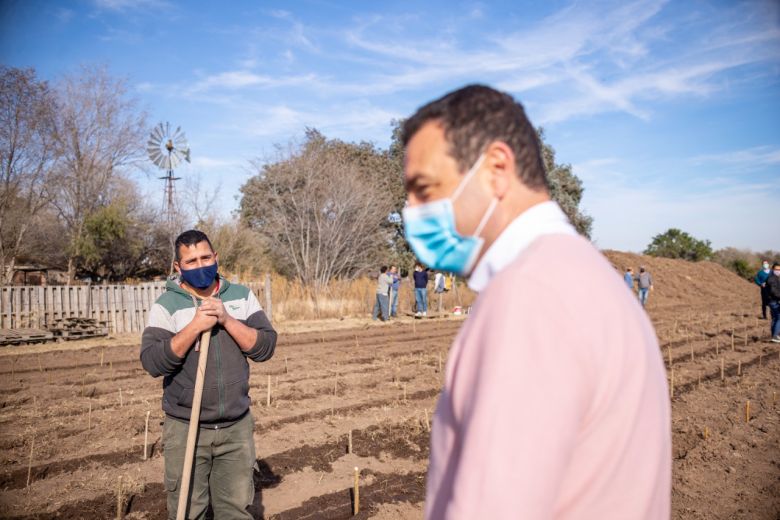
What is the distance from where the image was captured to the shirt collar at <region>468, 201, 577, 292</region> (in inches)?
43.5

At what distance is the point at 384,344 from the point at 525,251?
43.7ft

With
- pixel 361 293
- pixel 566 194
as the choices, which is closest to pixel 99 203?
pixel 361 293

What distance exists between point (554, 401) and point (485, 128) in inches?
22.6

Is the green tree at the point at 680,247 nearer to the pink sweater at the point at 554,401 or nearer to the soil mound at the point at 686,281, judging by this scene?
the soil mound at the point at 686,281

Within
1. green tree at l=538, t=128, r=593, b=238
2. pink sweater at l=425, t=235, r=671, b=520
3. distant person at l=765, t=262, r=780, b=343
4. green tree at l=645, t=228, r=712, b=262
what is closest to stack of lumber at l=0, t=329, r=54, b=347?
pink sweater at l=425, t=235, r=671, b=520

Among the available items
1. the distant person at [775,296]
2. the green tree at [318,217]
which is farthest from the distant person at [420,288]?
the distant person at [775,296]

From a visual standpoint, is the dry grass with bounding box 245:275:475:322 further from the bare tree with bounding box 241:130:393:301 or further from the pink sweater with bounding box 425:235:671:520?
the pink sweater with bounding box 425:235:671:520

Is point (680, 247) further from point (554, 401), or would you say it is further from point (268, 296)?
point (554, 401)

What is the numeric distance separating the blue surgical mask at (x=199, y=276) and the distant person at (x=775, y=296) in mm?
14101

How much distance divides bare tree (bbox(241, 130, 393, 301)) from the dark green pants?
745 inches

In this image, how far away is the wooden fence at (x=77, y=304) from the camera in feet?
49.1

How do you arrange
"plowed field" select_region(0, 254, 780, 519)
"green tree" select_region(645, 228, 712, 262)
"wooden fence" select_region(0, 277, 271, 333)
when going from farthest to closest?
"green tree" select_region(645, 228, 712, 262)
"wooden fence" select_region(0, 277, 271, 333)
"plowed field" select_region(0, 254, 780, 519)

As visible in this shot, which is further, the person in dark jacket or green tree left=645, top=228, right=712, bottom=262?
green tree left=645, top=228, right=712, bottom=262

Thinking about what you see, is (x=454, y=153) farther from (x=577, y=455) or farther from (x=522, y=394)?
(x=577, y=455)
